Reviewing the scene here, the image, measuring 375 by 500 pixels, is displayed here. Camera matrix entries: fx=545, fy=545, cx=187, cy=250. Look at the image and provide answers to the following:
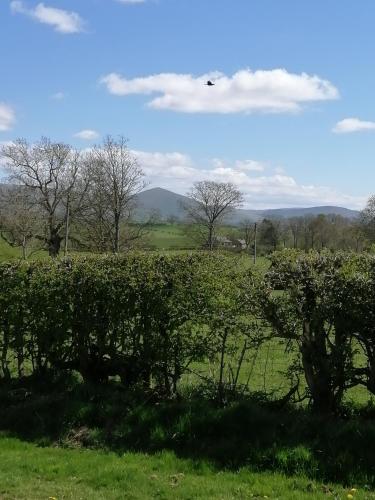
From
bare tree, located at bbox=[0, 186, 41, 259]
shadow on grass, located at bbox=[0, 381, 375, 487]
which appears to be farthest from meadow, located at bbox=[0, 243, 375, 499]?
bare tree, located at bbox=[0, 186, 41, 259]

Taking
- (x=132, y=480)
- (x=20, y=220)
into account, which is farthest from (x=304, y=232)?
(x=132, y=480)

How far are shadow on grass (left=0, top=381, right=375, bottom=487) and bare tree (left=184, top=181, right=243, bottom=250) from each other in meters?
65.4

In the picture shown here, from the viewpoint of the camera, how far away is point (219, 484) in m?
5.90

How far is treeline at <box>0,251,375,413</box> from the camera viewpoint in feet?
22.9

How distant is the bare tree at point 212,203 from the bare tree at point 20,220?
24463 mm

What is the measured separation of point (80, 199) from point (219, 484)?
54.6 m

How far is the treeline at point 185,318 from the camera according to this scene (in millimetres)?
6977

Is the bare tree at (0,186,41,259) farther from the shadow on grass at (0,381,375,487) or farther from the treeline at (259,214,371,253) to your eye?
the shadow on grass at (0,381,375,487)

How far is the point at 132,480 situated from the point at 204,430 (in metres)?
1.34

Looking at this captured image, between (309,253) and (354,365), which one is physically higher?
(309,253)

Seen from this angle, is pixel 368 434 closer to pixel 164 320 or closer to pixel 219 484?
pixel 219 484

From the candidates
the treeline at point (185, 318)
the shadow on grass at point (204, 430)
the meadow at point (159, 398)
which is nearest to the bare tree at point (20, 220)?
the treeline at point (185, 318)

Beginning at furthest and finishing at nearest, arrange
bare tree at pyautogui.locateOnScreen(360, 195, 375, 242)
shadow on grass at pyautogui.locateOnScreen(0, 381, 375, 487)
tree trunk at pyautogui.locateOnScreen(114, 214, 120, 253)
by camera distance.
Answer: bare tree at pyautogui.locateOnScreen(360, 195, 375, 242), tree trunk at pyautogui.locateOnScreen(114, 214, 120, 253), shadow on grass at pyautogui.locateOnScreen(0, 381, 375, 487)

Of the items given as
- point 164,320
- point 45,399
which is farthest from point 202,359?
point 45,399
